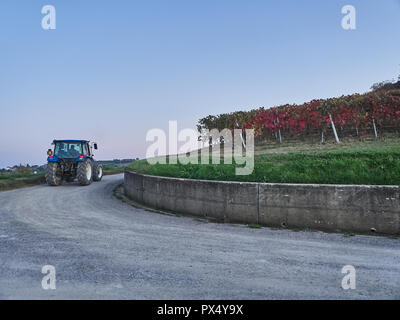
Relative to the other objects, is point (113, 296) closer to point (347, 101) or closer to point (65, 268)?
point (65, 268)

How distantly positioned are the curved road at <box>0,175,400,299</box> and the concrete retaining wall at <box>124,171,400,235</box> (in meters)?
0.49

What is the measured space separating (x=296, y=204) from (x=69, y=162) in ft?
45.1

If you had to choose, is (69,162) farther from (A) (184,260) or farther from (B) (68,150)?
(A) (184,260)

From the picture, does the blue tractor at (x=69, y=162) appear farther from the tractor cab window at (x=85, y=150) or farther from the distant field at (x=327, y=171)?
the distant field at (x=327, y=171)

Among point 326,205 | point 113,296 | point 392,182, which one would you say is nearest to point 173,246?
point 113,296

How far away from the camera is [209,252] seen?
5793mm

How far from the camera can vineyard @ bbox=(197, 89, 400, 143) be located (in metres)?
23.0

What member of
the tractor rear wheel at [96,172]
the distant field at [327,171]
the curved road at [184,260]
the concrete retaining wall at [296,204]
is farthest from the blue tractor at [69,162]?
the concrete retaining wall at [296,204]

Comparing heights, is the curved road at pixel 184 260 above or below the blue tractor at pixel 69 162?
below

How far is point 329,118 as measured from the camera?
82.3 feet

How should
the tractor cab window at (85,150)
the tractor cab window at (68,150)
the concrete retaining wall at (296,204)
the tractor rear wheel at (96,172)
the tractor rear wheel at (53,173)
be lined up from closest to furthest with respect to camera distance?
the concrete retaining wall at (296,204) < the tractor rear wheel at (53,173) < the tractor cab window at (68,150) < the tractor cab window at (85,150) < the tractor rear wheel at (96,172)

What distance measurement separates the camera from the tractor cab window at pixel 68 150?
58.5 ft
